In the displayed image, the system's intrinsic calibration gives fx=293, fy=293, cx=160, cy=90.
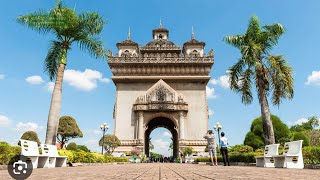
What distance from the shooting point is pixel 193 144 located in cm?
3850

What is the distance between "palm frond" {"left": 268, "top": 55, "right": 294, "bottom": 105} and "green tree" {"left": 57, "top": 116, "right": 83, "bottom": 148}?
35.0 m

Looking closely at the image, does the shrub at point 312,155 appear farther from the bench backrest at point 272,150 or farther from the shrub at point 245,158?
the shrub at point 245,158

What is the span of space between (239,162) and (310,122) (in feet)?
275

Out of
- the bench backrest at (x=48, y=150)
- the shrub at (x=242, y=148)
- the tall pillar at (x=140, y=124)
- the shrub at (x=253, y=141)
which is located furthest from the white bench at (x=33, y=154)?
the shrub at (x=253, y=141)

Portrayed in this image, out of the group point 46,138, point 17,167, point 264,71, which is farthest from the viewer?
point 264,71

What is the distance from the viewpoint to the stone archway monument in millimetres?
38781

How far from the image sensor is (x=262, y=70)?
17.9 m

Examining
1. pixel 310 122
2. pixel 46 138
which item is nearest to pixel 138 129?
pixel 46 138

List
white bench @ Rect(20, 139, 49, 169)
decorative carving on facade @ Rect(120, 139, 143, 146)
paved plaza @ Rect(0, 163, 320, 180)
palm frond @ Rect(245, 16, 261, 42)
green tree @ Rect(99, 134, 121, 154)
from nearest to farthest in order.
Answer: paved plaza @ Rect(0, 163, 320, 180) → white bench @ Rect(20, 139, 49, 169) → palm frond @ Rect(245, 16, 261, 42) → green tree @ Rect(99, 134, 121, 154) → decorative carving on facade @ Rect(120, 139, 143, 146)

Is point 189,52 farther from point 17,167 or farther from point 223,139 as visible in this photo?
point 17,167

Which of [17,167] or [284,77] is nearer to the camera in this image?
[17,167]

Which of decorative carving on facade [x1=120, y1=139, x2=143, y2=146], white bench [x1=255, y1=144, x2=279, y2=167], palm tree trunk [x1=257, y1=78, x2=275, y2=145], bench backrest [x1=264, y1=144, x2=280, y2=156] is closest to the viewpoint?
bench backrest [x1=264, y1=144, x2=280, y2=156]

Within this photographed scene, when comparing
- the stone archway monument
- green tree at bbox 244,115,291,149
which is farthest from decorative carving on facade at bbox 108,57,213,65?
green tree at bbox 244,115,291,149

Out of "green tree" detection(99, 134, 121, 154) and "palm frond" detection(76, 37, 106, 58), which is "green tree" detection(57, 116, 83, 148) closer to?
"green tree" detection(99, 134, 121, 154)
